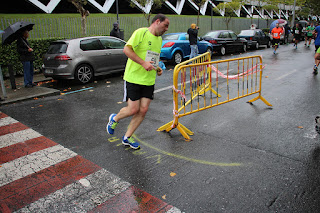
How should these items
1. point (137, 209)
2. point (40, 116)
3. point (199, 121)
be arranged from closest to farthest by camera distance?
point (137, 209)
point (199, 121)
point (40, 116)

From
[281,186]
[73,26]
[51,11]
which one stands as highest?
[51,11]

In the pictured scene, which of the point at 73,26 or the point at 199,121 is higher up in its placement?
the point at 73,26

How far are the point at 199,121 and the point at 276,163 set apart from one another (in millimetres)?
2077

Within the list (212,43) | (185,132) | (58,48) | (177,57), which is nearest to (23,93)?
(58,48)

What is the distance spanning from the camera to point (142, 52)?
13.0 ft

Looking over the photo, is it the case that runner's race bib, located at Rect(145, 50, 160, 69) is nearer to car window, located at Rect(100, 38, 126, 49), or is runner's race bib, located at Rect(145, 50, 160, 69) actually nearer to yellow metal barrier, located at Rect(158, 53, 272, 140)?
yellow metal barrier, located at Rect(158, 53, 272, 140)

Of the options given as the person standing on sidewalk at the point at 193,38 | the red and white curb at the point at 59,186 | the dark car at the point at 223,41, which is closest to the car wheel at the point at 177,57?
the person standing on sidewalk at the point at 193,38

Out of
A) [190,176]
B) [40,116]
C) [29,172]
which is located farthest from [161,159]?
[40,116]

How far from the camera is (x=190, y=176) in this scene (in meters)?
3.51

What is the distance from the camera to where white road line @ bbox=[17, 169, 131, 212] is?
9.74ft

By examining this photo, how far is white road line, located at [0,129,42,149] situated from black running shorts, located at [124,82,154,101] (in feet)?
7.26

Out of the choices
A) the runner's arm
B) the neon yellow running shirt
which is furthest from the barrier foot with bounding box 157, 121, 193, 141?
the runner's arm

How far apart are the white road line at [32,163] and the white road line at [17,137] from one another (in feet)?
2.49

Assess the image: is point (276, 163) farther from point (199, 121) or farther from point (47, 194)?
point (47, 194)
